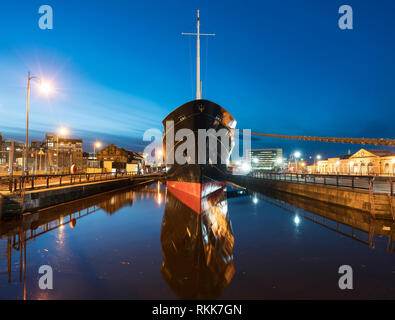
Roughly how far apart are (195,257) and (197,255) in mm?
164

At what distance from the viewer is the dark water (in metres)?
4.39

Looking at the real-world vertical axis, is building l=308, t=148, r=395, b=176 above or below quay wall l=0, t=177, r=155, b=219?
above

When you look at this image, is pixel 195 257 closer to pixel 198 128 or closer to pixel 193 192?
pixel 193 192

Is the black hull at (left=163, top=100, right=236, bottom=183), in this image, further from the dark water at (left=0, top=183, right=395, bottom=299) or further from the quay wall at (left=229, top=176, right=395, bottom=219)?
the quay wall at (left=229, top=176, right=395, bottom=219)

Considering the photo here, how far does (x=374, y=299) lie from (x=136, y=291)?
15.8ft

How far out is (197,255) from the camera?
20.8ft

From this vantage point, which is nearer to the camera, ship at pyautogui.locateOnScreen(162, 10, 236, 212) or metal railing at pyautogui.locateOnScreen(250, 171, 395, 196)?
metal railing at pyautogui.locateOnScreen(250, 171, 395, 196)

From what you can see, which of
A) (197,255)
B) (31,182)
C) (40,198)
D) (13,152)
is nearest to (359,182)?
(197,255)

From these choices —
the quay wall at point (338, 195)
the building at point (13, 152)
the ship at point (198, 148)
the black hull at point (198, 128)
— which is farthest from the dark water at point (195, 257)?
the building at point (13, 152)

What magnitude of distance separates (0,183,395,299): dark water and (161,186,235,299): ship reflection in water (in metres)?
0.03

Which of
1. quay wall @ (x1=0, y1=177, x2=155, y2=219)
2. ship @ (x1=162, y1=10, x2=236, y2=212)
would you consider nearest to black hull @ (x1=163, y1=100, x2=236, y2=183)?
ship @ (x1=162, y1=10, x2=236, y2=212)

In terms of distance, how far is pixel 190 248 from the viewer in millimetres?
6922

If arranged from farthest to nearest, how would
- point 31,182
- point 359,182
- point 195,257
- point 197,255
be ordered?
point 359,182, point 31,182, point 197,255, point 195,257
